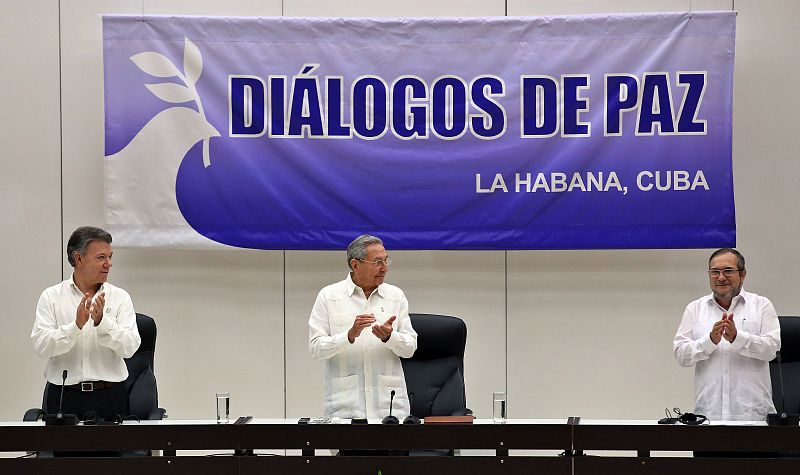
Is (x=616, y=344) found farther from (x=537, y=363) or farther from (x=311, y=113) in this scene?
(x=311, y=113)

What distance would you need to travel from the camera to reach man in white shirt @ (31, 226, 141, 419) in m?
4.21

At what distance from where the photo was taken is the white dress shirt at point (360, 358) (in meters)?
4.43

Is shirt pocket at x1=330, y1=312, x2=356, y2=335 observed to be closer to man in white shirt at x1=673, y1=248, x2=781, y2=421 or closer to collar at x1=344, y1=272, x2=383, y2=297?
collar at x1=344, y1=272, x2=383, y2=297

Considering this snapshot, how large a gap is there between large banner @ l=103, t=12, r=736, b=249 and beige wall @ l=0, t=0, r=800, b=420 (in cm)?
24

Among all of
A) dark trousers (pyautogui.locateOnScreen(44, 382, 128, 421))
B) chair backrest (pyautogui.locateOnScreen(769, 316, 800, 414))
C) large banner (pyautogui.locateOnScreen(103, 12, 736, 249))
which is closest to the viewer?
dark trousers (pyautogui.locateOnScreen(44, 382, 128, 421))

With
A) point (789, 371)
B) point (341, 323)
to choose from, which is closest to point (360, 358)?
point (341, 323)

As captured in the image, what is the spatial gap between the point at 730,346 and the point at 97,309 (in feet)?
9.11

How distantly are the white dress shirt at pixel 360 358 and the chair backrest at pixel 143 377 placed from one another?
797 millimetres

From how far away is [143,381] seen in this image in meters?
4.58

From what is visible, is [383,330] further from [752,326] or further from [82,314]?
[752,326]

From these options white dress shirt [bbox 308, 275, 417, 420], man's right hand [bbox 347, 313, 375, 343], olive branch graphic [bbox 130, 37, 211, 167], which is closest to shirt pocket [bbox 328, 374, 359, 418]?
white dress shirt [bbox 308, 275, 417, 420]

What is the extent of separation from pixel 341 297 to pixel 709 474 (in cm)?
180

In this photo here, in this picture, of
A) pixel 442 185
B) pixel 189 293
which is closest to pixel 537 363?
pixel 442 185

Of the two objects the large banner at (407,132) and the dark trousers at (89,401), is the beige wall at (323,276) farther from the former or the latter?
the dark trousers at (89,401)
